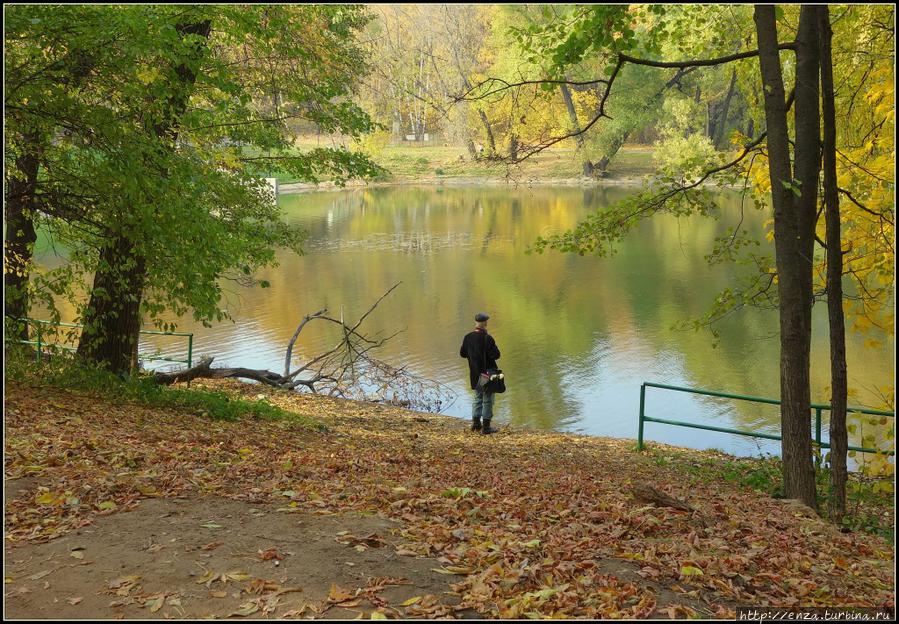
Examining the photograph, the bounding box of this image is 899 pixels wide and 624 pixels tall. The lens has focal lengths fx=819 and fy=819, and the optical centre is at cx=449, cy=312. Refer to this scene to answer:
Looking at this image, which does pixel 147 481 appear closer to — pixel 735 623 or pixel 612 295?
→ pixel 735 623

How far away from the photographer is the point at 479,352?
11.4 meters

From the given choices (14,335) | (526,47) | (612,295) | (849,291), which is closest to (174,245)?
(14,335)

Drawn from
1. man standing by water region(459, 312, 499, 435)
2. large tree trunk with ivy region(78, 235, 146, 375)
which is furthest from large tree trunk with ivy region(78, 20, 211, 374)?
man standing by water region(459, 312, 499, 435)

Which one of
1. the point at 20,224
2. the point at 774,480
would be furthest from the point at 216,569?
the point at 774,480

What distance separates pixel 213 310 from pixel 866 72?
747cm

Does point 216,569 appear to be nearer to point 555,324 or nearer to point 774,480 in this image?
point 774,480

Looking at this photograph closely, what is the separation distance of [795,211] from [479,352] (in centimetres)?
520

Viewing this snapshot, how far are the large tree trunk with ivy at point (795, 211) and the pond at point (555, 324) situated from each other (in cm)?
310

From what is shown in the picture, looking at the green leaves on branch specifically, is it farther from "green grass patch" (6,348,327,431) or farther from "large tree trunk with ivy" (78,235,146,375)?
"green grass patch" (6,348,327,431)

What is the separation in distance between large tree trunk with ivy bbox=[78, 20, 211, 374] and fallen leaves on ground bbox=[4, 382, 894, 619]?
3.97ft

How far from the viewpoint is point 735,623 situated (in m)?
4.07

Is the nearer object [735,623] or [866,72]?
[735,623]

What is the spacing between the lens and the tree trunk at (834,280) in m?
6.93

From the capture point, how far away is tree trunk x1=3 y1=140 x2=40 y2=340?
802 cm
